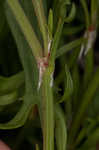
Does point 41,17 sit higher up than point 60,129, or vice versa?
point 41,17

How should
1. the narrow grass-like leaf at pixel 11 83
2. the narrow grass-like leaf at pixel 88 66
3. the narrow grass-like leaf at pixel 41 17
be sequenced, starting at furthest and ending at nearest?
the narrow grass-like leaf at pixel 88 66 → the narrow grass-like leaf at pixel 11 83 → the narrow grass-like leaf at pixel 41 17

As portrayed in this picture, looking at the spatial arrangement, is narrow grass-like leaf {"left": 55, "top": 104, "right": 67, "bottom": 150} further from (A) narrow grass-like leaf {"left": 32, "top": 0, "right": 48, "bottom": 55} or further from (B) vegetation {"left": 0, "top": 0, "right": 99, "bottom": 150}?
(A) narrow grass-like leaf {"left": 32, "top": 0, "right": 48, "bottom": 55}

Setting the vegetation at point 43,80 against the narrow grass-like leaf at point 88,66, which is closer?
the vegetation at point 43,80

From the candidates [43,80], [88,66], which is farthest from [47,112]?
[88,66]

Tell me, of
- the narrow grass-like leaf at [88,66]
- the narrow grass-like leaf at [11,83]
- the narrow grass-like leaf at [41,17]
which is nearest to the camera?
the narrow grass-like leaf at [41,17]

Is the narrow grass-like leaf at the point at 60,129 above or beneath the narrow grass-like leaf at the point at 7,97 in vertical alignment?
beneath

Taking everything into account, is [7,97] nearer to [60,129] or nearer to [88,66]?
[60,129]

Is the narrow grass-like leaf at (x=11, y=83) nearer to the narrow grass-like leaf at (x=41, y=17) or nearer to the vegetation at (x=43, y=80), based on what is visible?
the vegetation at (x=43, y=80)

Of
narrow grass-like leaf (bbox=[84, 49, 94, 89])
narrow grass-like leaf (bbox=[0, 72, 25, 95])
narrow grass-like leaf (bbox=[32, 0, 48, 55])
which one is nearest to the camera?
Result: narrow grass-like leaf (bbox=[32, 0, 48, 55])

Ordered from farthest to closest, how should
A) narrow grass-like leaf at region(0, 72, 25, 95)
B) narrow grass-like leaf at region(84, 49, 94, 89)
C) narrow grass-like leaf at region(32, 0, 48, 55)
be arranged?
narrow grass-like leaf at region(84, 49, 94, 89) < narrow grass-like leaf at region(0, 72, 25, 95) < narrow grass-like leaf at region(32, 0, 48, 55)

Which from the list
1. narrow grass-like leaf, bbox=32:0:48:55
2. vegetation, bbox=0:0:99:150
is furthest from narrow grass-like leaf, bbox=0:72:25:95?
narrow grass-like leaf, bbox=32:0:48:55

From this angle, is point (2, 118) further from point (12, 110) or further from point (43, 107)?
point (43, 107)

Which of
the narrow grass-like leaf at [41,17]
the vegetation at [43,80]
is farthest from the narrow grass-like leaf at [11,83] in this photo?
the narrow grass-like leaf at [41,17]

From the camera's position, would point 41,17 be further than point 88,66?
No
